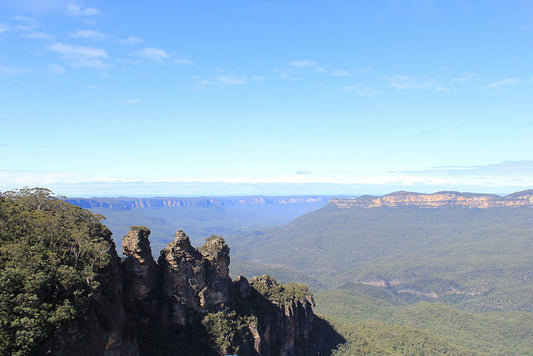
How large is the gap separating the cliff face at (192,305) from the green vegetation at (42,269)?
7018 mm

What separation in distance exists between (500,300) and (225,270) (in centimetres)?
18292

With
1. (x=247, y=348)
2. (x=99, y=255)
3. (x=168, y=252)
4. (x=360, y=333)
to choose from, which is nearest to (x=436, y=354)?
(x=360, y=333)

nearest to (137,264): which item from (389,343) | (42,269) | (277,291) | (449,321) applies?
(42,269)

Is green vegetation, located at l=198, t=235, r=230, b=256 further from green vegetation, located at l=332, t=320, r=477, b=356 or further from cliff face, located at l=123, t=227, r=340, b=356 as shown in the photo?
green vegetation, located at l=332, t=320, r=477, b=356

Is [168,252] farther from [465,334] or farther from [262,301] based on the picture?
[465,334]

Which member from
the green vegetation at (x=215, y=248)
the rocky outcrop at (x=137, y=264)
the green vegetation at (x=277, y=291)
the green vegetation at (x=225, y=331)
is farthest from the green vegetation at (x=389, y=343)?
the rocky outcrop at (x=137, y=264)

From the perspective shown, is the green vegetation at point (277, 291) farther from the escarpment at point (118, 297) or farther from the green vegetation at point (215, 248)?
the green vegetation at point (215, 248)

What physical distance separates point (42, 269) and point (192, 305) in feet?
73.6

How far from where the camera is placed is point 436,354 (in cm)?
8050

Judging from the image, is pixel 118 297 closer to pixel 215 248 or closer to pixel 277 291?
pixel 215 248

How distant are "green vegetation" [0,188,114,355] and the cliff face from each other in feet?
23.0

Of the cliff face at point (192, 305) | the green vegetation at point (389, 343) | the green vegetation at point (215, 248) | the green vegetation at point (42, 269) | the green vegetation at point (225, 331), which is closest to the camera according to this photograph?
the green vegetation at point (42, 269)

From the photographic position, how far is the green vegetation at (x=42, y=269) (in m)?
24.0

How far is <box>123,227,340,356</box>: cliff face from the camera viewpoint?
41.1 meters
